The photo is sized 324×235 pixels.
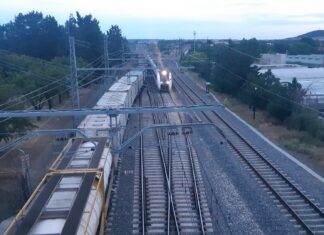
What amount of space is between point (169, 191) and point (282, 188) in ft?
11.1

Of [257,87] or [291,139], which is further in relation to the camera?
[257,87]

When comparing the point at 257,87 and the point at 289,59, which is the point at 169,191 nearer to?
the point at 257,87

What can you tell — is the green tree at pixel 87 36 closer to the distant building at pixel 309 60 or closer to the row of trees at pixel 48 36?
the row of trees at pixel 48 36

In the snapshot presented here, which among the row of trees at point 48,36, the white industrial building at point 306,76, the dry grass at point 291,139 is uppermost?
the row of trees at point 48,36

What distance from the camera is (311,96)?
24.4 meters

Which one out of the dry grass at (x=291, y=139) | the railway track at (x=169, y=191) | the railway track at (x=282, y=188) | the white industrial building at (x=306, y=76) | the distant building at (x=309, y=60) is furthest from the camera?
the distant building at (x=309, y=60)

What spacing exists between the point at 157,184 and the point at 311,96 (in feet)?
48.1

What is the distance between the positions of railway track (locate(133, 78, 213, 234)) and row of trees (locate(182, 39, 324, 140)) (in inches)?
216

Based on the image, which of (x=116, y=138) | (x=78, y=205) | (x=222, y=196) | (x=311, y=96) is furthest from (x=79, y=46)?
(x=78, y=205)

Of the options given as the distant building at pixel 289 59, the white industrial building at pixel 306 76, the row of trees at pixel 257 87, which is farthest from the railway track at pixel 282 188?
the distant building at pixel 289 59

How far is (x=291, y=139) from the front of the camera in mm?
18297

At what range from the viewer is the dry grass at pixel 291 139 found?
50.6ft

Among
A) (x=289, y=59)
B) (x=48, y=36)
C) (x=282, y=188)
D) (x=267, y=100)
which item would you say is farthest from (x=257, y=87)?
(x=289, y=59)

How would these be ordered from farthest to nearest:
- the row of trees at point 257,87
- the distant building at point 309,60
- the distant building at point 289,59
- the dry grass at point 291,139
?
1. the distant building at point 309,60
2. the distant building at point 289,59
3. the row of trees at point 257,87
4. the dry grass at point 291,139
